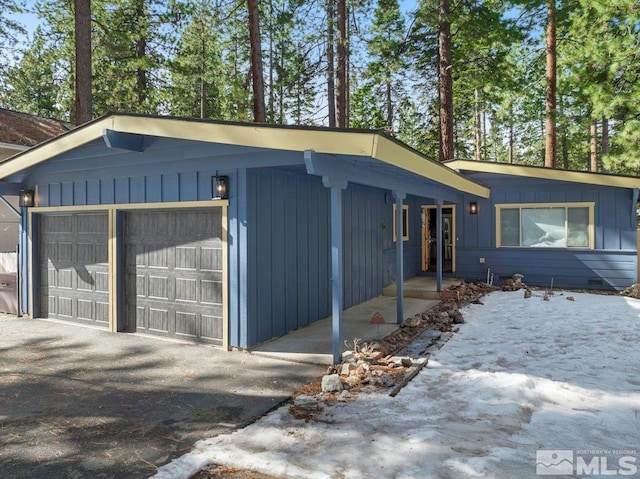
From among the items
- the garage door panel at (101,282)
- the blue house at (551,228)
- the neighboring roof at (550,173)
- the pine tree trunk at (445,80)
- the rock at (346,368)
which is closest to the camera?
the rock at (346,368)

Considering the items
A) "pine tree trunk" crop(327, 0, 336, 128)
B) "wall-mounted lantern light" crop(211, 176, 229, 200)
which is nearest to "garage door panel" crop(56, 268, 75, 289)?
"wall-mounted lantern light" crop(211, 176, 229, 200)

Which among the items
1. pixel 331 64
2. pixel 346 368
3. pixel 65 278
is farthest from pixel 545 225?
pixel 65 278

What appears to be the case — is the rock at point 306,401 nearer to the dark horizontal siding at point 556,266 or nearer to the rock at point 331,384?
the rock at point 331,384

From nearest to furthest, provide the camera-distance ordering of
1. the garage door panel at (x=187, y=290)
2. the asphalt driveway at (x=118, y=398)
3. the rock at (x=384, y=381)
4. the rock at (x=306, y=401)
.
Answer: the asphalt driveway at (x=118, y=398)
the rock at (x=306, y=401)
the rock at (x=384, y=381)
the garage door panel at (x=187, y=290)

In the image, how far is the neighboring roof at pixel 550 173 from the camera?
8.45 m

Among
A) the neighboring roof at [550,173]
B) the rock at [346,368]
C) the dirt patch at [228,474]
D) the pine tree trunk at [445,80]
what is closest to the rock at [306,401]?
the rock at [346,368]

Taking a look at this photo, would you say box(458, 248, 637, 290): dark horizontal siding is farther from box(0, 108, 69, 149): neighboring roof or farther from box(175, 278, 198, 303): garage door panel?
box(0, 108, 69, 149): neighboring roof

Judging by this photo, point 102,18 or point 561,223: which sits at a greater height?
point 102,18

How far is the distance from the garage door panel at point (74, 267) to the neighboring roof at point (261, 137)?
1.34 metres

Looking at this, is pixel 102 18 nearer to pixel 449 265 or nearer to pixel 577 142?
pixel 449 265

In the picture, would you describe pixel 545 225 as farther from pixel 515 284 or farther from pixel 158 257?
pixel 158 257

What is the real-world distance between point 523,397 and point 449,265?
7969 mm

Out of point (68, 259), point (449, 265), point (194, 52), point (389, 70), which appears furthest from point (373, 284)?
point (194, 52)

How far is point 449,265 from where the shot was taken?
11.5 metres
